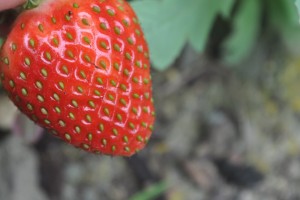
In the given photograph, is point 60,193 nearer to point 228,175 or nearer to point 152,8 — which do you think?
point 228,175

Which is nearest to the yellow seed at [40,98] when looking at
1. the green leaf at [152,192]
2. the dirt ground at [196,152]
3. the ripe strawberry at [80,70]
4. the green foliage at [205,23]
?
the ripe strawberry at [80,70]

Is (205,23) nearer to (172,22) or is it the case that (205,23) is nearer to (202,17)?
(202,17)

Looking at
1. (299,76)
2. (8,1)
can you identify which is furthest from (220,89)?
(8,1)

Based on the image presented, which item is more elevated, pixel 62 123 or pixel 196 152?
pixel 62 123

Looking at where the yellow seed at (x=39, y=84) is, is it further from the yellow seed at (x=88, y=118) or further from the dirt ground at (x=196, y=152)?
the dirt ground at (x=196, y=152)

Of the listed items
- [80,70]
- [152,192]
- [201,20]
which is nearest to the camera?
[80,70]

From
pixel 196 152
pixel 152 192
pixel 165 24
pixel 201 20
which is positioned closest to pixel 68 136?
pixel 165 24

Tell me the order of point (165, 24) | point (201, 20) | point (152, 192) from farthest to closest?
point (152, 192)
point (201, 20)
point (165, 24)
